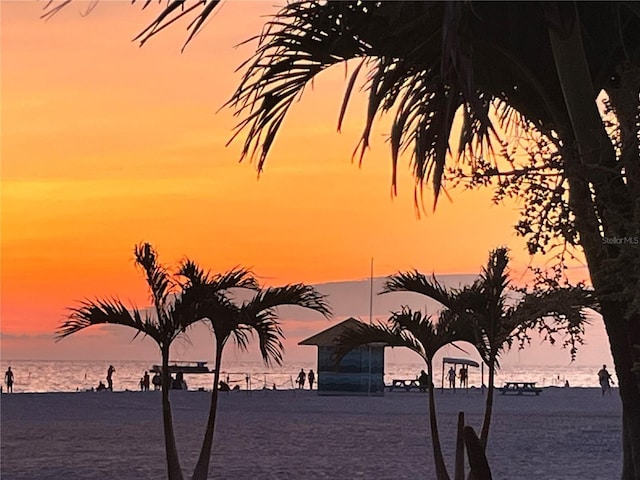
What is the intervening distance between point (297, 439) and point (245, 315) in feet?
30.8

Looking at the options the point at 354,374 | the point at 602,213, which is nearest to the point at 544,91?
the point at 602,213

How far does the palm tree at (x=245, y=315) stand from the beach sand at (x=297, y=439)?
3.55 metres

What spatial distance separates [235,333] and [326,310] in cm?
89

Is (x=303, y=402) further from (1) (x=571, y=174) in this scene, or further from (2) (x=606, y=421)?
(1) (x=571, y=174)

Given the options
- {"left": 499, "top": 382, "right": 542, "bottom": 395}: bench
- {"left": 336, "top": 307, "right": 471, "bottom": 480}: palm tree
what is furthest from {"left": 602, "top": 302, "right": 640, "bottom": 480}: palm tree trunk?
{"left": 499, "top": 382, "right": 542, "bottom": 395}: bench

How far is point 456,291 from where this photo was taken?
1047cm

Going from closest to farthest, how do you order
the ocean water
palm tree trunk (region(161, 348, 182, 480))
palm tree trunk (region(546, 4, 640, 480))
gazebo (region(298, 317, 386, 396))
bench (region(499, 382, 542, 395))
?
palm tree trunk (region(546, 4, 640, 480)) → palm tree trunk (region(161, 348, 182, 480)) → gazebo (region(298, 317, 386, 396)) → bench (region(499, 382, 542, 395)) → the ocean water

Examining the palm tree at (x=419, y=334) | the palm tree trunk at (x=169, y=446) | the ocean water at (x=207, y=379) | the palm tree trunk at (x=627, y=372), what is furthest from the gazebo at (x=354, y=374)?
the palm tree trunk at (x=627, y=372)

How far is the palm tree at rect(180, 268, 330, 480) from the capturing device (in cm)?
993

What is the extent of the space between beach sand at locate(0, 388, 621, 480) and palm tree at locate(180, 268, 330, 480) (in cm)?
355

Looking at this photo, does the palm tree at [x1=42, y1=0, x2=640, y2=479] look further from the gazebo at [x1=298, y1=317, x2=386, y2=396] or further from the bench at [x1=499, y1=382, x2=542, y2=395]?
the bench at [x1=499, y1=382, x2=542, y2=395]

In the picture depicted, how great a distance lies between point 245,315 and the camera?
10.1m

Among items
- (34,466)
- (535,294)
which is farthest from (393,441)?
(535,294)

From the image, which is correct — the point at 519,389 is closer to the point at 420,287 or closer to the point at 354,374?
the point at 354,374
